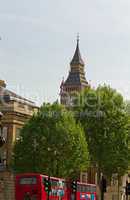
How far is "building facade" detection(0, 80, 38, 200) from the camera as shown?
71.4 m

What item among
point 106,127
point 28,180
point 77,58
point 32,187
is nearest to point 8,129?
point 106,127

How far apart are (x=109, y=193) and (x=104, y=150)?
98.1ft

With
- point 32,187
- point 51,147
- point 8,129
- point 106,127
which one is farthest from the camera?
point 8,129

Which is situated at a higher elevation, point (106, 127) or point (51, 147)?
point (106, 127)

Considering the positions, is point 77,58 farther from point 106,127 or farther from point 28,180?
point 28,180

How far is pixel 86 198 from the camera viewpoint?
60.8 metres

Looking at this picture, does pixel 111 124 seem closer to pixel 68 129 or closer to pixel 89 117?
pixel 89 117

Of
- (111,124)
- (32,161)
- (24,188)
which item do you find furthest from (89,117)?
(24,188)

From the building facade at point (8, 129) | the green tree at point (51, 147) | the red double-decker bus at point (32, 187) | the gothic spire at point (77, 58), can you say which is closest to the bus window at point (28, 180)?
the red double-decker bus at point (32, 187)

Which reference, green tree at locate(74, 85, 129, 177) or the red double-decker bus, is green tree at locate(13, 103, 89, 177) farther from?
the red double-decker bus

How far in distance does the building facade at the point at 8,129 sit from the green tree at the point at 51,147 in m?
7.99

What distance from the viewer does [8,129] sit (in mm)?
73062

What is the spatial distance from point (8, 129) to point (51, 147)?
1168cm

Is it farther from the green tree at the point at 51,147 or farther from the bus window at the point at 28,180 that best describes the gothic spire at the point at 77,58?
the bus window at the point at 28,180
